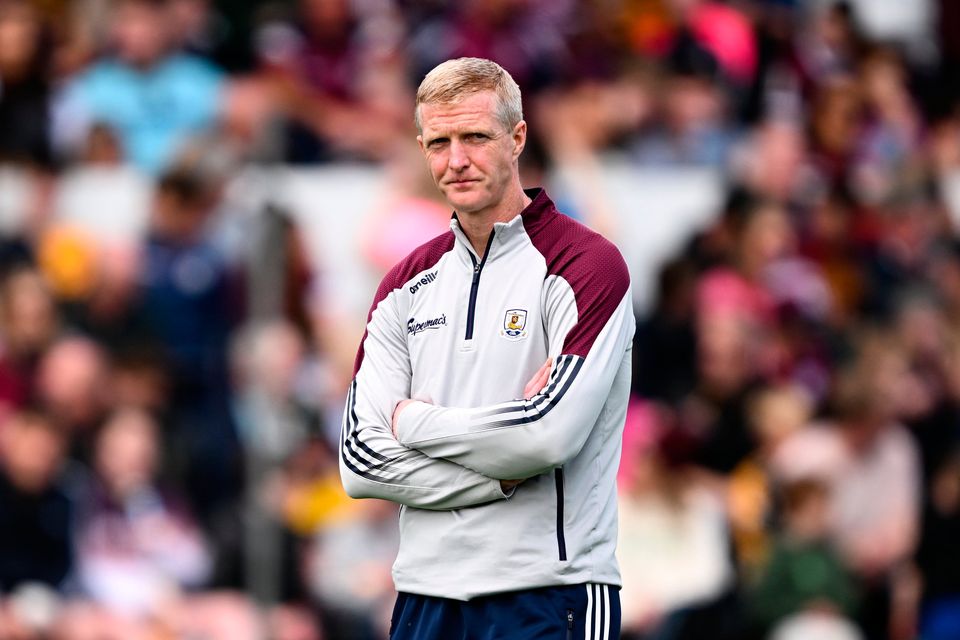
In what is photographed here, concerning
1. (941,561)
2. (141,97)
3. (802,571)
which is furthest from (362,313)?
(941,561)

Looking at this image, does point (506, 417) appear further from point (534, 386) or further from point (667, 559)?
point (667, 559)

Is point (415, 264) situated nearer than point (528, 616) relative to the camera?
No

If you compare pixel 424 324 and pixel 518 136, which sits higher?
pixel 518 136

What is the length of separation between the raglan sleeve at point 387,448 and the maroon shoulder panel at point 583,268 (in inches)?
15.5

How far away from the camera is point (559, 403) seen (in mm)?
3955

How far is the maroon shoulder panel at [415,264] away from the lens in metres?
4.33

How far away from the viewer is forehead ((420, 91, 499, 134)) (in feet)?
13.3

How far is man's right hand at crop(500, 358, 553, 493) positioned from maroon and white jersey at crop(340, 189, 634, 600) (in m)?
0.02

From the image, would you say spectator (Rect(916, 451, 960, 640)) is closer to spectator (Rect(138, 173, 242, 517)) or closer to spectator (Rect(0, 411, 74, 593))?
spectator (Rect(138, 173, 242, 517))

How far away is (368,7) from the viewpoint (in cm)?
1091

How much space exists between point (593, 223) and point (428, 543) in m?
5.40

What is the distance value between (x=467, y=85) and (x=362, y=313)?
498 centimetres

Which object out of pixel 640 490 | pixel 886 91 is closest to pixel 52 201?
pixel 640 490

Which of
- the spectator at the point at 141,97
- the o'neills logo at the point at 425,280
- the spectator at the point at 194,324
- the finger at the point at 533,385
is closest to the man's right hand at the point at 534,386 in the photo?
the finger at the point at 533,385
